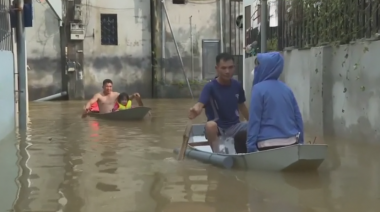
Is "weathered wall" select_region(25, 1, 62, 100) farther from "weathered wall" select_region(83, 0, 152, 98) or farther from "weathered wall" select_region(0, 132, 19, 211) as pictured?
"weathered wall" select_region(0, 132, 19, 211)

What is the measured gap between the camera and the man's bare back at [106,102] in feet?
39.5

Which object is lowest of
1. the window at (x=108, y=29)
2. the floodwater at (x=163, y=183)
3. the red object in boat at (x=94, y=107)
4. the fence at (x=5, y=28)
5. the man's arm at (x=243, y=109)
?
the floodwater at (x=163, y=183)

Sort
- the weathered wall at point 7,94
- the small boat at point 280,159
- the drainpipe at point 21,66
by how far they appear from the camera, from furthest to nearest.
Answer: the drainpipe at point 21,66, the weathered wall at point 7,94, the small boat at point 280,159

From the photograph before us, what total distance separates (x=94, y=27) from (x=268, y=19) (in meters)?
9.69

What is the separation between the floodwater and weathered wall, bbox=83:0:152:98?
12.0 metres

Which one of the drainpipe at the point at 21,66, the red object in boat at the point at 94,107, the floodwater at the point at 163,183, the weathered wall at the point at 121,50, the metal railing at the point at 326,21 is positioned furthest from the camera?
the weathered wall at the point at 121,50

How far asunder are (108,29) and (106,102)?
8.37 m

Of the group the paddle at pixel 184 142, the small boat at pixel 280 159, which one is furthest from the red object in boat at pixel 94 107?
the small boat at pixel 280 159

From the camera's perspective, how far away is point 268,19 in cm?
1143

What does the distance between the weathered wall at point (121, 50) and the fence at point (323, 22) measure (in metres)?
9.54

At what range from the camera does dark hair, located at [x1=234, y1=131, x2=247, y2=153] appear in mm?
5824

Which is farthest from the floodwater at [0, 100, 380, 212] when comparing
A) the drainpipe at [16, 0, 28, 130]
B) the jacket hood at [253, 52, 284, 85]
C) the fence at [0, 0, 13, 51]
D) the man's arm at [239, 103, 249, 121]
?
the fence at [0, 0, 13, 51]

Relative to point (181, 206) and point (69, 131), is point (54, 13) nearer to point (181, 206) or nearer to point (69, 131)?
point (69, 131)

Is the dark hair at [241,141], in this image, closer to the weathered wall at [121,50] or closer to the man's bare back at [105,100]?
the man's bare back at [105,100]
